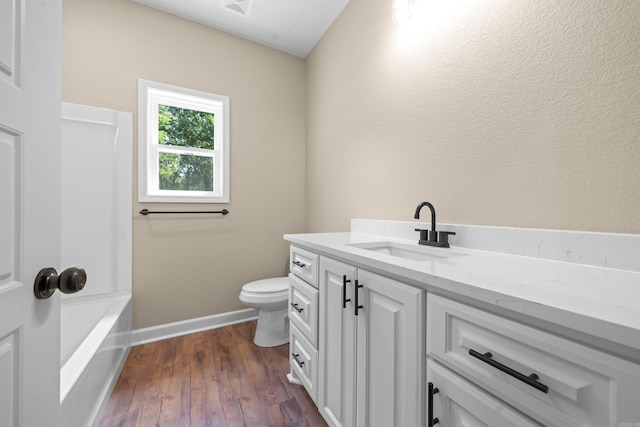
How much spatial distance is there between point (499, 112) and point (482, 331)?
3.00 ft

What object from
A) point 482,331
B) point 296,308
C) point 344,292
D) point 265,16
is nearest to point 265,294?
point 296,308

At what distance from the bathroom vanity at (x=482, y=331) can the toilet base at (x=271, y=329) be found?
83cm

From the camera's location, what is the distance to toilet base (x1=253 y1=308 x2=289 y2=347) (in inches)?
80.0

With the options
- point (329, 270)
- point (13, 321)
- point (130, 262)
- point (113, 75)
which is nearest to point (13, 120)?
point (13, 321)

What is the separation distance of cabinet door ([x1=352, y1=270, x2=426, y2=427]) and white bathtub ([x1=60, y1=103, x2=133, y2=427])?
1614 mm

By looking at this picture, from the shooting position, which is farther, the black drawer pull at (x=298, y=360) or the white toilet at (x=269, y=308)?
the white toilet at (x=269, y=308)

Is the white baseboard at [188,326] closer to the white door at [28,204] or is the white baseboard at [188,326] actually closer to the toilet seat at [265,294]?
the toilet seat at [265,294]

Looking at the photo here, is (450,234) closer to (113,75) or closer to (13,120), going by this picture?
(13,120)

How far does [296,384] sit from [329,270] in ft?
3.01

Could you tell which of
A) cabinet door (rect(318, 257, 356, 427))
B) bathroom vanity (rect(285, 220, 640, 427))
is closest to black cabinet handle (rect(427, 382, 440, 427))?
bathroom vanity (rect(285, 220, 640, 427))

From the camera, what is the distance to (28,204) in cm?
55

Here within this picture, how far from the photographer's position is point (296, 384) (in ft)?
5.17

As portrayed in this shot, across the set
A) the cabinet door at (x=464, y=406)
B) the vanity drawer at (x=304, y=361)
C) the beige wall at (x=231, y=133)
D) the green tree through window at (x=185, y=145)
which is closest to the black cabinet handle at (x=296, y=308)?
the vanity drawer at (x=304, y=361)

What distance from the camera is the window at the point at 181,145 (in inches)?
81.8
